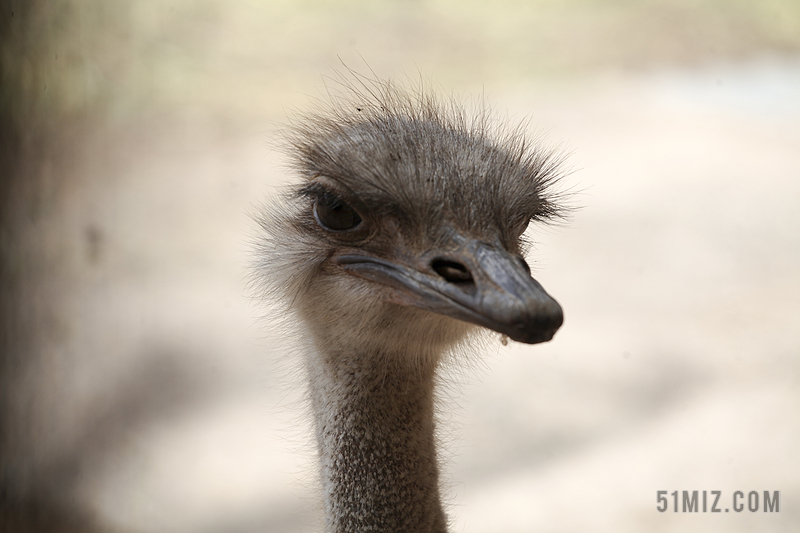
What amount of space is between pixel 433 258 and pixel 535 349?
98.2 inches

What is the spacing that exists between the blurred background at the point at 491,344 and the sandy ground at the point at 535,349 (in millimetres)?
12

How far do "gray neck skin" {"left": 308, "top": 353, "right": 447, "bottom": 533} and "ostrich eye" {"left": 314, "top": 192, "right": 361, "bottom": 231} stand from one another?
26 centimetres

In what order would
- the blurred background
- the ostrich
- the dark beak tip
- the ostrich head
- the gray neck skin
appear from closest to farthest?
the dark beak tip → the ostrich head → the ostrich → the gray neck skin → the blurred background

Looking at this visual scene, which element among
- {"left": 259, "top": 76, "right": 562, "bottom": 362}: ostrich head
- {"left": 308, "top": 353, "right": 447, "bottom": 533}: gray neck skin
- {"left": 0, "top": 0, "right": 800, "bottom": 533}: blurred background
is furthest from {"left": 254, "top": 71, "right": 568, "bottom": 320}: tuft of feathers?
{"left": 0, "top": 0, "right": 800, "bottom": 533}: blurred background

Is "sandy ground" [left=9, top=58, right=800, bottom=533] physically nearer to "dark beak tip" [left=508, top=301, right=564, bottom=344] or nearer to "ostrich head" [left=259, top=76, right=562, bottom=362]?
"ostrich head" [left=259, top=76, right=562, bottom=362]

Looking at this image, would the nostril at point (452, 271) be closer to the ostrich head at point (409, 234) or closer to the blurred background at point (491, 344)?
the ostrich head at point (409, 234)

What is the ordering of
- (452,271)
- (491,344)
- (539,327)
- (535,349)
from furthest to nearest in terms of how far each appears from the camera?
1. (535,349)
2. (491,344)
3. (452,271)
4. (539,327)

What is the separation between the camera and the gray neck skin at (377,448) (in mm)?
1529

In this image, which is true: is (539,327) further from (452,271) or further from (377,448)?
(377,448)

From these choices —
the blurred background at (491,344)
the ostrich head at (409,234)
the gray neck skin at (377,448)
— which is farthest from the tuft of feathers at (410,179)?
the blurred background at (491,344)

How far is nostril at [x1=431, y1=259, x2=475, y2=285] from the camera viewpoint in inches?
49.2

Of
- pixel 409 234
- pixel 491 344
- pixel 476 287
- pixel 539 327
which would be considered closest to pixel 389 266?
pixel 409 234

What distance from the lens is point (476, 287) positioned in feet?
3.94

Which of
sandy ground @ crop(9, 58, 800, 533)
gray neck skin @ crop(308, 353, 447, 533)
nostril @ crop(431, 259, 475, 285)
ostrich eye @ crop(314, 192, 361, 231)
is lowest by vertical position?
gray neck skin @ crop(308, 353, 447, 533)
